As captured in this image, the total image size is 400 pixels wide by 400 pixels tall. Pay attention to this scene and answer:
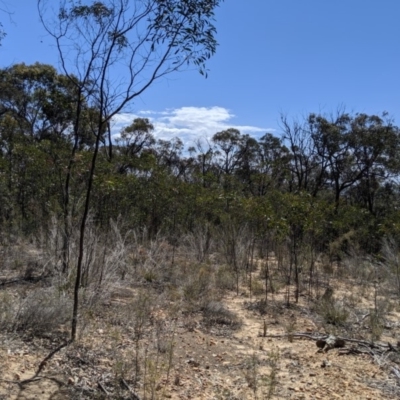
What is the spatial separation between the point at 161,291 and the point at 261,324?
2160 millimetres

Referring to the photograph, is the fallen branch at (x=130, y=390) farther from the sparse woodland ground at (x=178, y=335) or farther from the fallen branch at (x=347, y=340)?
the fallen branch at (x=347, y=340)

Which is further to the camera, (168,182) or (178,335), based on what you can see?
(168,182)

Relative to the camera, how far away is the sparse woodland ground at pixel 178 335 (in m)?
4.42

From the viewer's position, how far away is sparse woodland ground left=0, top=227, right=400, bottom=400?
4.42 meters

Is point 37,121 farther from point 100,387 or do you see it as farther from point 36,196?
point 100,387

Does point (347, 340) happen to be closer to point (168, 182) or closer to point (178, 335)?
point (178, 335)

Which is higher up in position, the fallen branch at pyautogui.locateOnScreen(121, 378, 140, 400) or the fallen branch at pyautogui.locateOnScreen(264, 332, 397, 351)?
the fallen branch at pyautogui.locateOnScreen(264, 332, 397, 351)

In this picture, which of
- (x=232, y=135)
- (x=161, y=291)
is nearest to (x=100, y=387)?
(x=161, y=291)

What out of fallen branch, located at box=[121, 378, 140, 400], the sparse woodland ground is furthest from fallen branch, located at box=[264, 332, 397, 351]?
fallen branch, located at box=[121, 378, 140, 400]

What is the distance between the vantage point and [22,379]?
411 cm

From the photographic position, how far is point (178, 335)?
248 inches

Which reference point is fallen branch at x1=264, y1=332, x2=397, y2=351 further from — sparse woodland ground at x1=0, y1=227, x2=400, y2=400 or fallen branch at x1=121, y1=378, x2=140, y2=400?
fallen branch at x1=121, y1=378, x2=140, y2=400

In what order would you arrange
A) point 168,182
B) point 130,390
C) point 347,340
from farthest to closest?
point 168,182
point 347,340
point 130,390

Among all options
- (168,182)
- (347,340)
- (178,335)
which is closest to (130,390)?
(178,335)
